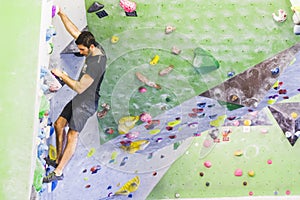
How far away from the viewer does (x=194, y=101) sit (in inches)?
151

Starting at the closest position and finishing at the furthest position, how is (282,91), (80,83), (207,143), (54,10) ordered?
(54,10) → (80,83) → (282,91) → (207,143)

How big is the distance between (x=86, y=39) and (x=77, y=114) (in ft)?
1.39

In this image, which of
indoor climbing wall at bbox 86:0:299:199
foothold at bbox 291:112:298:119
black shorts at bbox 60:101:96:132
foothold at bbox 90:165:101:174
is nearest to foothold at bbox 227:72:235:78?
indoor climbing wall at bbox 86:0:299:199

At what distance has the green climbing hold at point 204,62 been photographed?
3.70m

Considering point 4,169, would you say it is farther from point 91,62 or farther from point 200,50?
point 200,50

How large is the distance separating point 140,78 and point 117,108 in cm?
22

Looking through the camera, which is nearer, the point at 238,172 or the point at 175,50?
the point at 175,50

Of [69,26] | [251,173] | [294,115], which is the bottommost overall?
[251,173]

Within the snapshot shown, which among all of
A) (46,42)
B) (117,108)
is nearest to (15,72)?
(46,42)

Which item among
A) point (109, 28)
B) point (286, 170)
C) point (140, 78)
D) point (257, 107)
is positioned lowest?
point (286, 170)

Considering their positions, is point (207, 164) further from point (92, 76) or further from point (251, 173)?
point (92, 76)

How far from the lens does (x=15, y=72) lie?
8.60ft

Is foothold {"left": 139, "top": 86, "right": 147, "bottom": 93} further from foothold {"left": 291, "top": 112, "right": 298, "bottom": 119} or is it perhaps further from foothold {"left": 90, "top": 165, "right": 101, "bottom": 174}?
foothold {"left": 291, "top": 112, "right": 298, "bottom": 119}

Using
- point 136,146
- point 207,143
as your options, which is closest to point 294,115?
point 207,143
